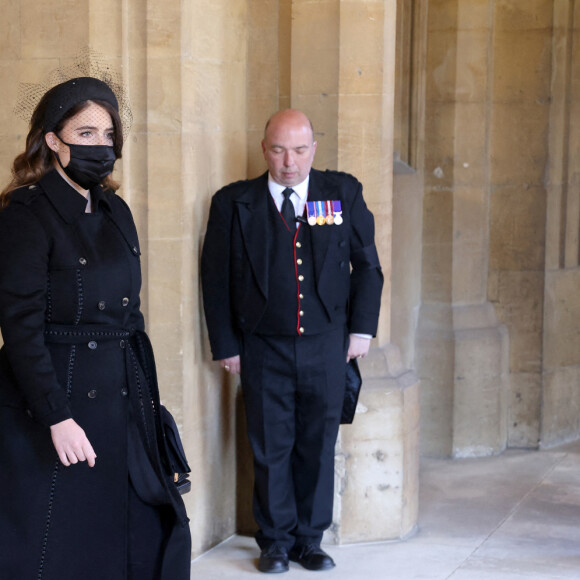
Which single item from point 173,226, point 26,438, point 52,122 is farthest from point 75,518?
point 173,226

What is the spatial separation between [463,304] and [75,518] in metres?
3.77

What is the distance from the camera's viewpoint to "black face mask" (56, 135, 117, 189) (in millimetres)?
2945

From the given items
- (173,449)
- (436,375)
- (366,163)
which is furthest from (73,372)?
(436,375)

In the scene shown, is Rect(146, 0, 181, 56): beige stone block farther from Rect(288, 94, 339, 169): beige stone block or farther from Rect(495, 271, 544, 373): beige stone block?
Rect(495, 271, 544, 373): beige stone block

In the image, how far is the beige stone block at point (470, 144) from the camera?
20.7 feet

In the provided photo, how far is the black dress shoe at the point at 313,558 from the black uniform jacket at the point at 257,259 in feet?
2.59

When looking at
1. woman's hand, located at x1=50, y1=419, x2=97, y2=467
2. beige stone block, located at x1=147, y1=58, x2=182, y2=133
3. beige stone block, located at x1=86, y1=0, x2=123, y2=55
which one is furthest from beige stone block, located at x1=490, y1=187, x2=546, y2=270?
woman's hand, located at x1=50, y1=419, x2=97, y2=467

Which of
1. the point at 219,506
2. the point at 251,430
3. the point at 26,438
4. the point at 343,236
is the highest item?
the point at 343,236

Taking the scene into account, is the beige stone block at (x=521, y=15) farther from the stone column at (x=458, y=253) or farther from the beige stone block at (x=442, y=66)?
the beige stone block at (x=442, y=66)

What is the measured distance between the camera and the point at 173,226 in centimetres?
426

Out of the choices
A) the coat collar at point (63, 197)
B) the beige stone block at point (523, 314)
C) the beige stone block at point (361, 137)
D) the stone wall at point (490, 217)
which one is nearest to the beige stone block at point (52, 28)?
the beige stone block at point (361, 137)

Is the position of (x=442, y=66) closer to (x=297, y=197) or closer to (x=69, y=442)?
(x=297, y=197)

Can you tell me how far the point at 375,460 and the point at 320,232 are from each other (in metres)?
1.02

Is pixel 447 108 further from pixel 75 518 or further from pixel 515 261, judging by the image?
pixel 75 518
